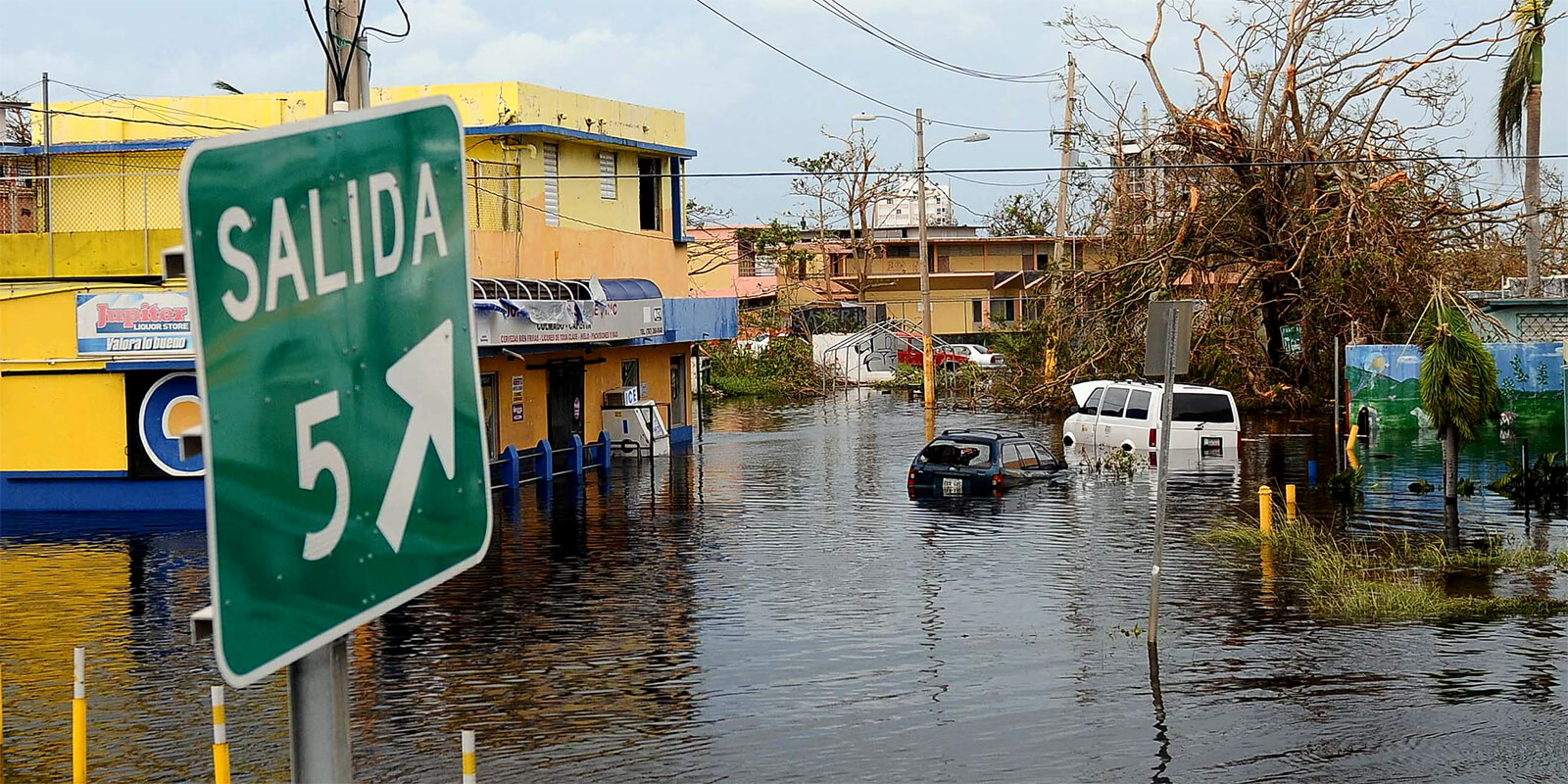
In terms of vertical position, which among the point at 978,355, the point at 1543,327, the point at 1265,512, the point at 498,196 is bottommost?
the point at 1265,512

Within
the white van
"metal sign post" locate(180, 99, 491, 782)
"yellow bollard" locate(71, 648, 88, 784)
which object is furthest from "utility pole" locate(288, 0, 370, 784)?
the white van

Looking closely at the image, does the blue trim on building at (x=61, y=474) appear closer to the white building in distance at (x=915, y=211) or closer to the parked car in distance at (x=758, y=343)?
the parked car in distance at (x=758, y=343)

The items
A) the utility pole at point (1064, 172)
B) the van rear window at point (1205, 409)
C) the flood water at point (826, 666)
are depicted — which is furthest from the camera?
the utility pole at point (1064, 172)

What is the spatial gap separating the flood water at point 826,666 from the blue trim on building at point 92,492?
7.85ft

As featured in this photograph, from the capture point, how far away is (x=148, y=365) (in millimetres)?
26125

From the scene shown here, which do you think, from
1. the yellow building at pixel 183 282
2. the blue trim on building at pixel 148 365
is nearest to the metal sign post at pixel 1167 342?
the yellow building at pixel 183 282

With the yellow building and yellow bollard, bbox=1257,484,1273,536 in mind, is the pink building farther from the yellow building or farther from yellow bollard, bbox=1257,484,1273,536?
yellow bollard, bbox=1257,484,1273,536

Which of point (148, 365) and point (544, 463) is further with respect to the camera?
point (544, 463)

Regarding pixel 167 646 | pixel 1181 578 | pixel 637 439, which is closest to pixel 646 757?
pixel 167 646

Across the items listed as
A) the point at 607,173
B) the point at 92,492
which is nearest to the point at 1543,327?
the point at 607,173

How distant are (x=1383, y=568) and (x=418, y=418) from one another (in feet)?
55.6

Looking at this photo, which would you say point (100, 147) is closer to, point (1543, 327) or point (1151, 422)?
point (1151, 422)

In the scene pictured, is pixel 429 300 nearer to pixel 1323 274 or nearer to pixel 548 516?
pixel 548 516

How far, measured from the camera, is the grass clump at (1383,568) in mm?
15641
